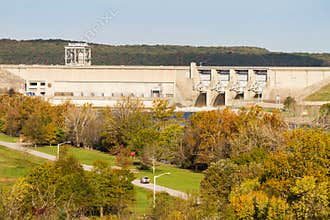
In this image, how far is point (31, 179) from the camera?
3462 cm

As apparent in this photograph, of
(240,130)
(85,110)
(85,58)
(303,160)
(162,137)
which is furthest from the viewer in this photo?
(85,58)

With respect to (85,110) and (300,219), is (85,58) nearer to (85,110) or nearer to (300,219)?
(85,110)

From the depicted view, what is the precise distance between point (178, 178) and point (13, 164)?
34.6ft

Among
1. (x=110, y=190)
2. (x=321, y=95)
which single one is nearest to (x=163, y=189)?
(x=110, y=190)

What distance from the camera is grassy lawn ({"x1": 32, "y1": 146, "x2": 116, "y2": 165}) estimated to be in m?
55.7

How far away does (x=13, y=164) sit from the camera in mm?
49969

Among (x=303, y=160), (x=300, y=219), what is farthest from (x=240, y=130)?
(x=300, y=219)

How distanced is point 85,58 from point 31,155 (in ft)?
224

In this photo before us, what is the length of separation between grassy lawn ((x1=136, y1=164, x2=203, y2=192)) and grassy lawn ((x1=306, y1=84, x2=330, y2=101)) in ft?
182

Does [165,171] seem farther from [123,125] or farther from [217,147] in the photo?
[123,125]

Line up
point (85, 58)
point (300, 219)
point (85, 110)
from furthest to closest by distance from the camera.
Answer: point (85, 58) → point (85, 110) → point (300, 219)

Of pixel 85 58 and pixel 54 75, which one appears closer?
pixel 54 75

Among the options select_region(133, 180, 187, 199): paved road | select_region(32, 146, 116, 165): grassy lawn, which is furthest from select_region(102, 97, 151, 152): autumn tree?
select_region(133, 180, 187, 199): paved road

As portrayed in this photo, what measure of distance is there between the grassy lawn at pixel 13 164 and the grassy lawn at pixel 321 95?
191ft
